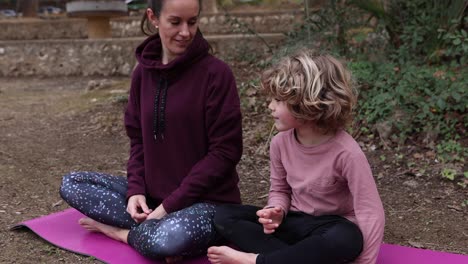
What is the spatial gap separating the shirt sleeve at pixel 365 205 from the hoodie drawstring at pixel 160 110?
74 centimetres

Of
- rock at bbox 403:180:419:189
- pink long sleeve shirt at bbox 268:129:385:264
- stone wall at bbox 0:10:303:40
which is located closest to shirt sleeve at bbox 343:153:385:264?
pink long sleeve shirt at bbox 268:129:385:264

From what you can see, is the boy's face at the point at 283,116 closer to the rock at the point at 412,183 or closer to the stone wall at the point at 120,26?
the rock at the point at 412,183

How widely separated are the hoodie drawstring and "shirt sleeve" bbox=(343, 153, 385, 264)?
2.42 ft

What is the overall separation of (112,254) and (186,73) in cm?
74

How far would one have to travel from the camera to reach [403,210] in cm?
286

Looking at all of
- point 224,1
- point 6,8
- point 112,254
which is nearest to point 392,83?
point 112,254

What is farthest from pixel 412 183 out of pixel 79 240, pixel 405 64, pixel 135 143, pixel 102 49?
pixel 102 49

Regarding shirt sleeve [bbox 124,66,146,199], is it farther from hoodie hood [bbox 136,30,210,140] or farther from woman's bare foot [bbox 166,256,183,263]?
→ woman's bare foot [bbox 166,256,183,263]

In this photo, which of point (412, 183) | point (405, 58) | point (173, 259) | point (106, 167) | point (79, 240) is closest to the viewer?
point (173, 259)

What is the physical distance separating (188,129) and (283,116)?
42cm

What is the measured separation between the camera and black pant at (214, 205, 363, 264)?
1864 mm

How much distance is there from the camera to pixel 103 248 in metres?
2.32

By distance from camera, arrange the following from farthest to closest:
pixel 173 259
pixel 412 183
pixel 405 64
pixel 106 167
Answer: pixel 405 64 → pixel 106 167 → pixel 412 183 → pixel 173 259

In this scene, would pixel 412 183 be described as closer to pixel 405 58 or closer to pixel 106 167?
pixel 405 58
